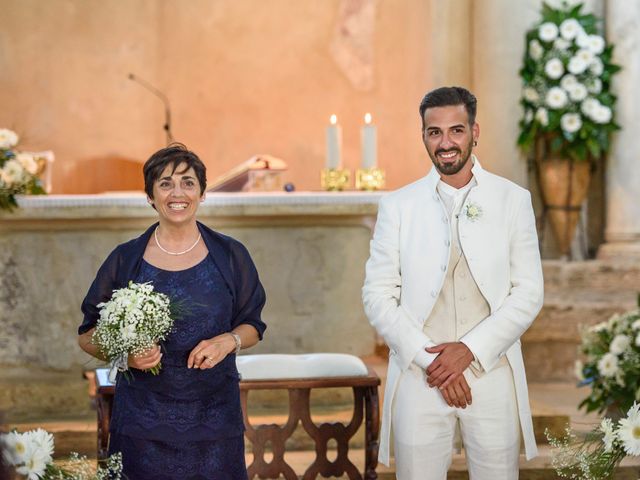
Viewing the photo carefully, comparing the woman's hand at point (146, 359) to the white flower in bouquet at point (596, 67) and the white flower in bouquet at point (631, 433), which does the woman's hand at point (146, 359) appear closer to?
the white flower in bouquet at point (631, 433)

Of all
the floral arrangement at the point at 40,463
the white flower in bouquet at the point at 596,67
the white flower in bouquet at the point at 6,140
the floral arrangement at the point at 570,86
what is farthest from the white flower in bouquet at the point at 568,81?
the floral arrangement at the point at 40,463

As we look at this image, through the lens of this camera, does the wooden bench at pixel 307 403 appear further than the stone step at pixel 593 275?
No

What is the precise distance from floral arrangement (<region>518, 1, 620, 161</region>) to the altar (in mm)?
1946

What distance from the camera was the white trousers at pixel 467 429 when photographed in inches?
143

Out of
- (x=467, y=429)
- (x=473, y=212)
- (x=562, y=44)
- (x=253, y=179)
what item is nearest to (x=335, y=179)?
(x=253, y=179)

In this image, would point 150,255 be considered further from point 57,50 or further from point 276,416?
point 57,50

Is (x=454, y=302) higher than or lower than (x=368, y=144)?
lower

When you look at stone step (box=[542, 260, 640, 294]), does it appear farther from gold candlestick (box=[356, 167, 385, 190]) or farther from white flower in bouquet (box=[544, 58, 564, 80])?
gold candlestick (box=[356, 167, 385, 190])

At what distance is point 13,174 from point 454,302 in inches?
128

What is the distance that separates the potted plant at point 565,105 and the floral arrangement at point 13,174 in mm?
3310

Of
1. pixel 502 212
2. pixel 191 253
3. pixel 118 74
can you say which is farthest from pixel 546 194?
pixel 191 253

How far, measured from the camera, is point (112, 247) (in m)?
6.16

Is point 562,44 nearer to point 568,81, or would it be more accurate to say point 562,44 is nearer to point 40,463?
point 568,81

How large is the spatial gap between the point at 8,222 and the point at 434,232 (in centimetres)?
310
